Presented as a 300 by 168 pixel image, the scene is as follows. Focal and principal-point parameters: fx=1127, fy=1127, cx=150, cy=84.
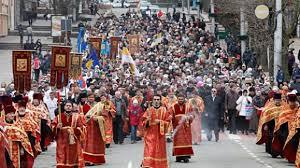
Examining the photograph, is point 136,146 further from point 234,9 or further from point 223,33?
point 223,33

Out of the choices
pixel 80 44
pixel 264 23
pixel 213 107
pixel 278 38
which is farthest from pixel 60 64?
pixel 264 23

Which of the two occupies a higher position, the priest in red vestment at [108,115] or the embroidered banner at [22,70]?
the embroidered banner at [22,70]

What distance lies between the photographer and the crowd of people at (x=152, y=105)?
71.1 ft

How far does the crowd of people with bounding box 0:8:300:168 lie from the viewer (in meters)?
21.7

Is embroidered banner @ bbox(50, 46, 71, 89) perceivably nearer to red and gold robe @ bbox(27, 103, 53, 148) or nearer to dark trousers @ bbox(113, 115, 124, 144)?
red and gold robe @ bbox(27, 103, 53, 148)

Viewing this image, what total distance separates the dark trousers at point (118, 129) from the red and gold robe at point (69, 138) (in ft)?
37.9

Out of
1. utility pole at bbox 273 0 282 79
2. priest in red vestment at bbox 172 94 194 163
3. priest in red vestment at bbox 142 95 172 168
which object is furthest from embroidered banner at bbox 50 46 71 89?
utility pole at bbox 273 0 282 79

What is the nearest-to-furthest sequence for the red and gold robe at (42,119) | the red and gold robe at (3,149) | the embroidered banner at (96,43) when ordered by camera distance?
the red and gold robe at (3,149) → the red and gold robe at (42,119) → the embroidered banner at (96,43)

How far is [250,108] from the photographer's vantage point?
35344mm

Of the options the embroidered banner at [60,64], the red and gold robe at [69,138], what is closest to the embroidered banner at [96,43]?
the embroidered banner at [60,64]

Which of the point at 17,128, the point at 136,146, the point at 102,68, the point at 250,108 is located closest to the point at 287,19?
the point at 102,68

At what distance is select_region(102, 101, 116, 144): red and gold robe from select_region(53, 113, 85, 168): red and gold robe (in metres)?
6.28

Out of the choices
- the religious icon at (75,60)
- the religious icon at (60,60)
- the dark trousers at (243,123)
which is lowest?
the dark trousers at (243,123)

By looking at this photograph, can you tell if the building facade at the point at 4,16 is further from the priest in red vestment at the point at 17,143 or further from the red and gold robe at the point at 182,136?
the priest in red vestment at the point at 17,143
